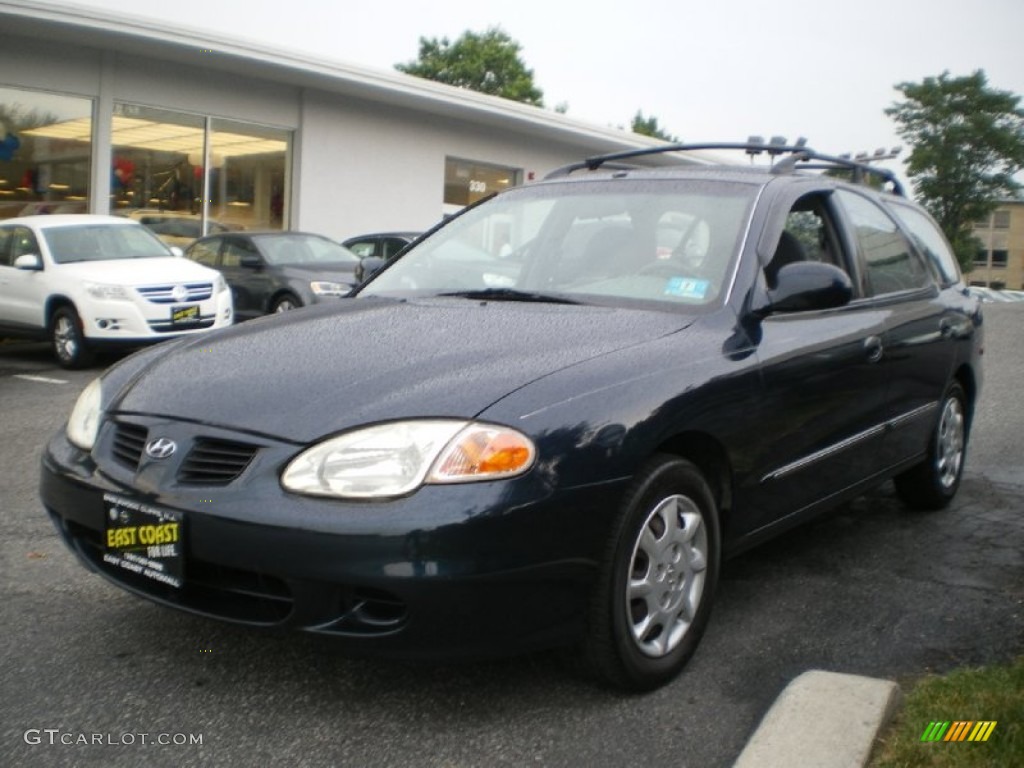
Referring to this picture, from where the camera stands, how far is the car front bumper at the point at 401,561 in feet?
8.82

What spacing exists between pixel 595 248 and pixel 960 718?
2.00 m

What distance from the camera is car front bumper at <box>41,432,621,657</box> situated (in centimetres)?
269

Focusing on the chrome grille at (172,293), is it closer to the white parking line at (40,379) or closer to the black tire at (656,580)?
the white parking line at (40,379)

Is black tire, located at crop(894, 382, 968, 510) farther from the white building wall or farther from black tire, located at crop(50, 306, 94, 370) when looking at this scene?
the white building wall

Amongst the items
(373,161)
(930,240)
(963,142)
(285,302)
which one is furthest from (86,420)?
(963,142)

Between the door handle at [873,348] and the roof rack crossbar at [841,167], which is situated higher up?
the roof rack crossbar at [841,167]

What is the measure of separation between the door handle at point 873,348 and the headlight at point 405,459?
2.04m

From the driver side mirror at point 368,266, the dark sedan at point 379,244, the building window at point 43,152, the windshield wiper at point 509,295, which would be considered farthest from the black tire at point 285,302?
the windshield wiper at point 509,295

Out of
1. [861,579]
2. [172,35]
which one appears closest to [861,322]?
[861,579]

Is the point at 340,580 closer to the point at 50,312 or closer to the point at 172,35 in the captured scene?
the point at 50,312

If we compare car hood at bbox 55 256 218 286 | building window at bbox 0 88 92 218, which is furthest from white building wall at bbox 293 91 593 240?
car hood at bbox 55 256 218 286

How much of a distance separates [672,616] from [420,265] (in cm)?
187

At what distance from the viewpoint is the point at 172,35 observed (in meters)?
16.5

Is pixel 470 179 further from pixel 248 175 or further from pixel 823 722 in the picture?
pixel 823 722
